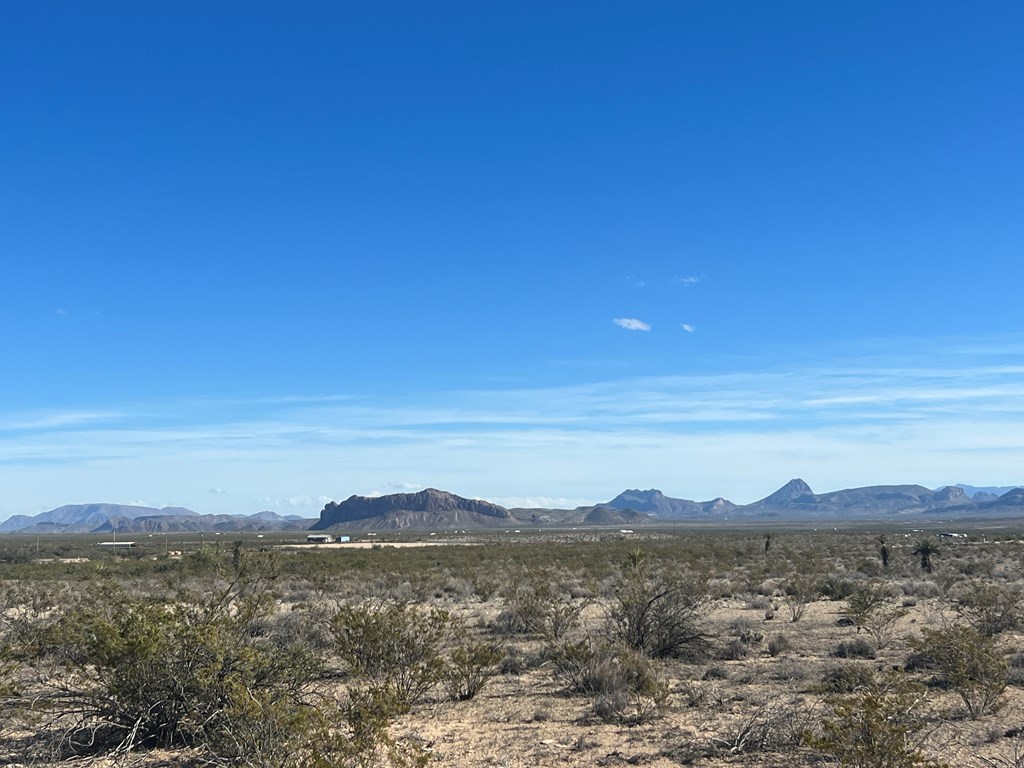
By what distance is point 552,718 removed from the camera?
1066cm

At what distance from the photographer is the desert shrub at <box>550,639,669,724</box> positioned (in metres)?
10.6

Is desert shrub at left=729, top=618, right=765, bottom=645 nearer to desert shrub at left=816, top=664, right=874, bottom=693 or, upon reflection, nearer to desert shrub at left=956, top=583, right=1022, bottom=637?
desert shrub at left=956, top=583, right=1022, bottom=637

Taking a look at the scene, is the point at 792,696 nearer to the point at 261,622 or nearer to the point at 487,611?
the point at 261,622

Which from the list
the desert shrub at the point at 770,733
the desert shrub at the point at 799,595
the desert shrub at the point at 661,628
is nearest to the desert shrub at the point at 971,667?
the desert shrub at the point at 770,733

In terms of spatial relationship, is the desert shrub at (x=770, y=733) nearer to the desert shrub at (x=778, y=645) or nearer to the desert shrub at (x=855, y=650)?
the desert shrub at (x=778, y=645)

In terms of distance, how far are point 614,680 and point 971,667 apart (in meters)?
4.76

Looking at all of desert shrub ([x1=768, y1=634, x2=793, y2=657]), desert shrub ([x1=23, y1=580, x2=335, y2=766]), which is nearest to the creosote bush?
desert shrub ([x1=23, y1=580, x2=335, y2=766])

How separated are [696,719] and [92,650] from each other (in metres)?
7.32

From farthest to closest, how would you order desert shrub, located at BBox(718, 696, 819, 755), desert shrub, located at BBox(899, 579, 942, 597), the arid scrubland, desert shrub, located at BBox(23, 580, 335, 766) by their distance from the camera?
desert shrub, located at BBox(899, 579, 942, 597)
desert shrub, located at BBox(718, 696, 819, 755)
desert shrub, located at BBox(23, 580, 335, 766)
the arid scrubland

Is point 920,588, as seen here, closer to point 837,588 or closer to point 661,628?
point 837,588

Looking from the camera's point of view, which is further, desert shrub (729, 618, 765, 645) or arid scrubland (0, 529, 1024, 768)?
desert shrub (729, 618, 765, 645)

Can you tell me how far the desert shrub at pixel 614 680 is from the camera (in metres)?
10.6

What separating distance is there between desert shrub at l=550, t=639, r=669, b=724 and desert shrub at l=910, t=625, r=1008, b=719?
12.6ft

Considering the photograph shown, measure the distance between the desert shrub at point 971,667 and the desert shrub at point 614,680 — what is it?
384 centimetres
